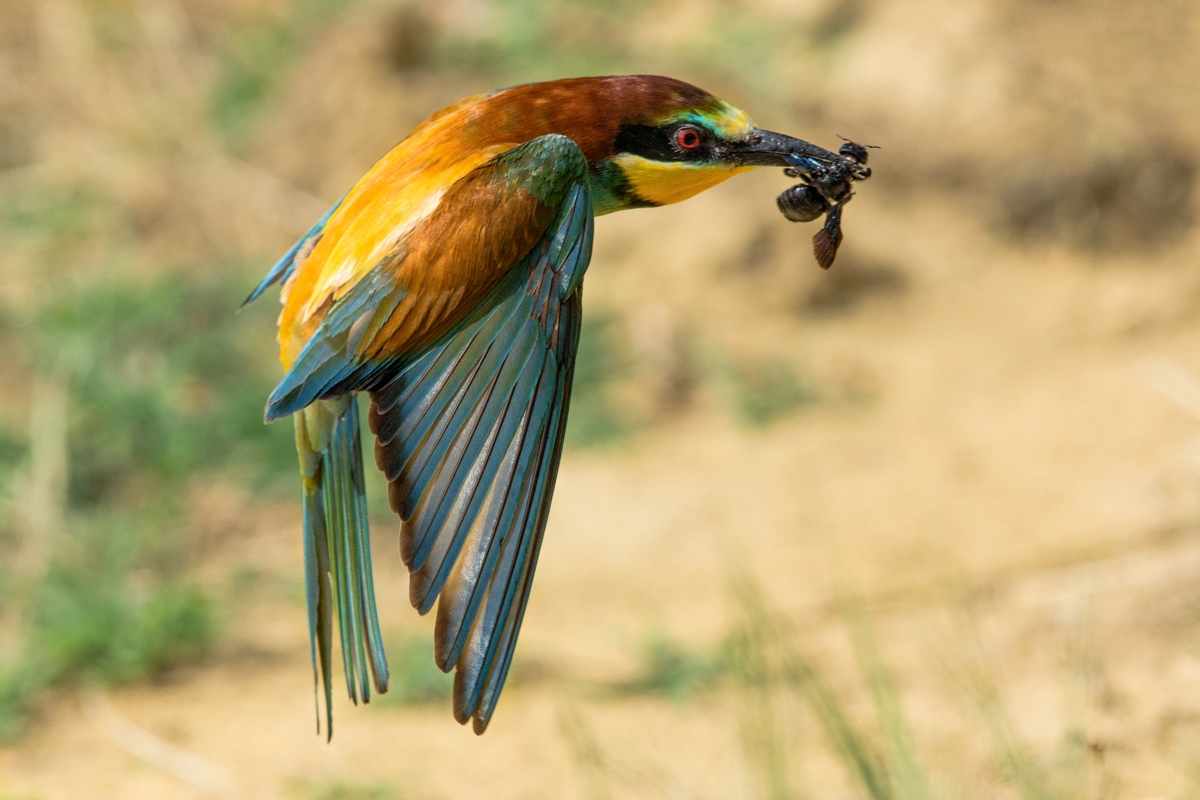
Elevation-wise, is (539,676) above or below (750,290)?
below

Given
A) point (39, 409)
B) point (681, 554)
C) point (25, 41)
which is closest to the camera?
point (681, 554)

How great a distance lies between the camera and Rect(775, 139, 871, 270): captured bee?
5.80 ft

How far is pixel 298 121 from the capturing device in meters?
4.96

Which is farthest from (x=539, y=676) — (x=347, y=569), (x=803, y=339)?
(x=803, y=339)

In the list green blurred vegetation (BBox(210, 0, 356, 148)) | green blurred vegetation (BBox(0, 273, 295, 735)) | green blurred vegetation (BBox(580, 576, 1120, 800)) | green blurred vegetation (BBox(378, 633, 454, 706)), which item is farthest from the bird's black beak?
green blurred vegetation (BBox(210, 0, 356, 148))

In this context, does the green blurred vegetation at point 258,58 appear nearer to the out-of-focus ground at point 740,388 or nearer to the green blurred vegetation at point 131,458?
the out-of-focus ground at point 740,388

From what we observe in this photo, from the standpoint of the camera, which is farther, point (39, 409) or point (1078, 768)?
point (39, 409)

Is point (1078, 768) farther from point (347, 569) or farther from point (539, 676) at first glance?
point (539, 676)

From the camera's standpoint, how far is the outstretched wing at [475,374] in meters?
1.47

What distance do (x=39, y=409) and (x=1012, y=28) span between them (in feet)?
10.3

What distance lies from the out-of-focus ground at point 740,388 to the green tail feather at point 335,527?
43cm

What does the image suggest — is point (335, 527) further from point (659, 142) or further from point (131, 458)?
point (131, 458)

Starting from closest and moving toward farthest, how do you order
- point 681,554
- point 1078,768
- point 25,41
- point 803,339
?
1. point 1078,768
2. point 681,554
3. point 803,339
4. point 25,41

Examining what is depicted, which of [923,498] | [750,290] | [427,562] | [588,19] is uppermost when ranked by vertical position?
[588,19]
